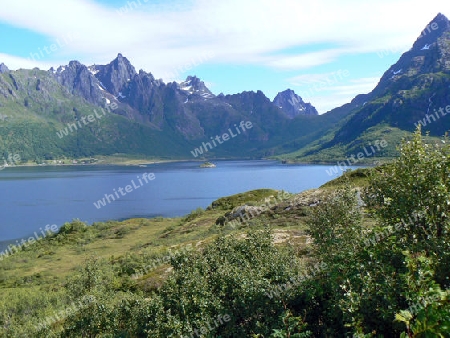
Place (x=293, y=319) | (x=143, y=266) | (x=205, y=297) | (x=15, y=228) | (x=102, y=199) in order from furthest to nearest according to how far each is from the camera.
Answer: (x=102, y=199) → (x=15, y=228) → (x=143, y=266) → (x=205, y=297) → (x=293, y=319)

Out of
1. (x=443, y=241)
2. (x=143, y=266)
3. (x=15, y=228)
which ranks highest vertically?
(x=15, y=228)

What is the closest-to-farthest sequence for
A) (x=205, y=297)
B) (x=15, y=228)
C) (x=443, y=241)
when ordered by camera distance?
(x=443, y=241), (x=205, y=297), (x=15, y=228)

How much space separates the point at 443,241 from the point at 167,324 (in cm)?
1170

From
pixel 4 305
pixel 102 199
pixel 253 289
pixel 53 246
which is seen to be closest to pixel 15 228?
pixel 53 246

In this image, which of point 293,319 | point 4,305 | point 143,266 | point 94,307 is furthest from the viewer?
point 143,266

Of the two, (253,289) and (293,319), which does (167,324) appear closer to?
(253,289)

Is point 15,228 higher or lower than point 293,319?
higher

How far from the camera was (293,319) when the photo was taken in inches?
547

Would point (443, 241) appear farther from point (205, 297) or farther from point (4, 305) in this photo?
point (4, 305)

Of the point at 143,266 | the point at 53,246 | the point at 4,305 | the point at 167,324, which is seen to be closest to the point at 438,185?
the point at 167,324

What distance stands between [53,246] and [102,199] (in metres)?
84.2

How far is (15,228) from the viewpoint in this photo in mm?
122688

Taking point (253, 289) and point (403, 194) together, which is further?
point (253, 289)

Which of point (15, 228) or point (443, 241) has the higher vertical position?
point (15, 228)
